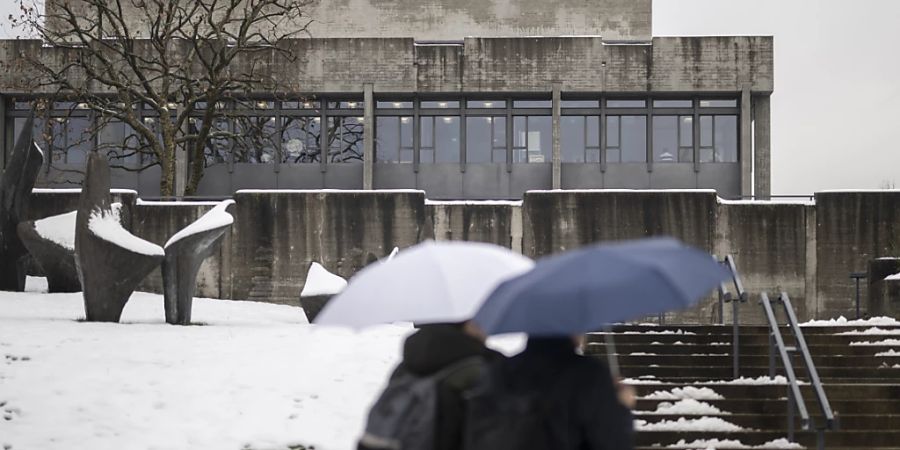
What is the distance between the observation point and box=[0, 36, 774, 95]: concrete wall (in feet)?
115

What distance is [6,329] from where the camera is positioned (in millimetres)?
13727

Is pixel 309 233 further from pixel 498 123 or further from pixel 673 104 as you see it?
pixel 673 104

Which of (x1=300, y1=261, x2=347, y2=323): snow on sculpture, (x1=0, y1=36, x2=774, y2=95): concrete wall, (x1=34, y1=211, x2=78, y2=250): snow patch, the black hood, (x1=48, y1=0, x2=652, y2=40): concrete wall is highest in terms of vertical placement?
(x1=48, y1=0, x2=652, y2=40): concrete wall

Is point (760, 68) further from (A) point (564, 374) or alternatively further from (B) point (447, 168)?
(A) point (564, 374)

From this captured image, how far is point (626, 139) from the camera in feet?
122

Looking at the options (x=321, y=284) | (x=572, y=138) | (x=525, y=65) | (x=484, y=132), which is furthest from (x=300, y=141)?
(x=321, y=284)

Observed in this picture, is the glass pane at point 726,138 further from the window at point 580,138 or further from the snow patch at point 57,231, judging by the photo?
the snow patch at point 57,231

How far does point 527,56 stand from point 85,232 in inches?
852

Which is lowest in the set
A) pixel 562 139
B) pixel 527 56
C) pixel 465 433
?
pixel 465 433

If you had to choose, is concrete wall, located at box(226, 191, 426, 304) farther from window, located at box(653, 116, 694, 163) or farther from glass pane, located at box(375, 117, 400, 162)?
window, located at box(653, 116, 694, 163)

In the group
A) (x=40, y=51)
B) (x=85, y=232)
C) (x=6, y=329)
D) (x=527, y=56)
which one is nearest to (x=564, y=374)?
(x=6, y=329)

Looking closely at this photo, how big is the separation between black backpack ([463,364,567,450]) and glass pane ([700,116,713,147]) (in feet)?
112

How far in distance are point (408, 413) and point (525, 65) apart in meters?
31.5

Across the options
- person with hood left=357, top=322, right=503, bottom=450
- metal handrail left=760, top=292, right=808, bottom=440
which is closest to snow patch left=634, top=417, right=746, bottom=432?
metal handrail left=760, top=292, right=808, bottom=440
